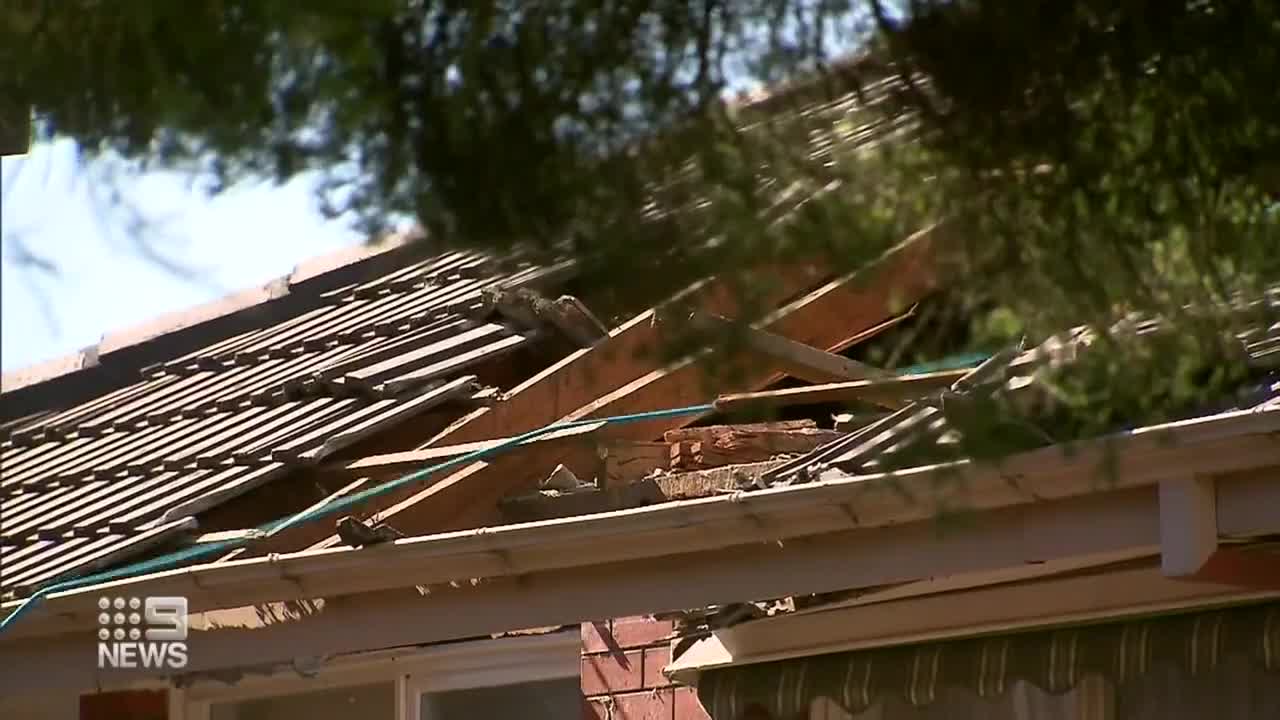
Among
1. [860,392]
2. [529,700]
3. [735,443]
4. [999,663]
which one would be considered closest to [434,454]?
[735,443]

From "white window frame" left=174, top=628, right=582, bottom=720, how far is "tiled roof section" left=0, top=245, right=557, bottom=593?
1.08 meters

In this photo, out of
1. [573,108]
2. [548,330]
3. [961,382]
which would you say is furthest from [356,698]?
[573,108]

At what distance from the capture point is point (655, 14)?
378cm

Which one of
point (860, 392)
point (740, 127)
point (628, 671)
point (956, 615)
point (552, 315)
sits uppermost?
point (552, 315)

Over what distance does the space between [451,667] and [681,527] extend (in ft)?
9.67

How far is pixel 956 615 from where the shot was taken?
7.49 metres

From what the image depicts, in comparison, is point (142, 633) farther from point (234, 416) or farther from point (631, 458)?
point (234, 416)

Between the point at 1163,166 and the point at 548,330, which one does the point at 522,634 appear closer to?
the point at 548,330

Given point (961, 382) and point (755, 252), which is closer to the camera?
point (755, 252)

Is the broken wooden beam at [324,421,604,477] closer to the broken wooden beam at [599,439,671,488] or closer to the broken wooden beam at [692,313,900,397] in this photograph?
the broken wooden beam at [599,439,671,488]

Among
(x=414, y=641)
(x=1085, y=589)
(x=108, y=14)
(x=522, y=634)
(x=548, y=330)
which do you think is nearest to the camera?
(x=108, y=14)

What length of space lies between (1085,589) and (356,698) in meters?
4.17


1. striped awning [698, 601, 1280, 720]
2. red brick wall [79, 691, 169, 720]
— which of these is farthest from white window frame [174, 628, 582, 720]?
striped awning [698, 601, 1280, 720]

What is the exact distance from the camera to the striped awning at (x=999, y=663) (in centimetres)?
673
